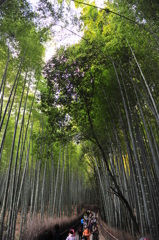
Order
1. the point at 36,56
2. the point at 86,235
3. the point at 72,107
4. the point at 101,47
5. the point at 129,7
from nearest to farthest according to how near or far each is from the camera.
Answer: the point at 129,7, the point at 101,47, the point at 72,107, the point at 36,56, the point at 86,235

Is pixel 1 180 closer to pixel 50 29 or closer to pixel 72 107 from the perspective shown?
pixel 72 107

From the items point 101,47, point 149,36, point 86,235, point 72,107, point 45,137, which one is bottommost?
point 86,235

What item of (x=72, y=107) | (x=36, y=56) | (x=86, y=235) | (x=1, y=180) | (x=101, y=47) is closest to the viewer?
Result: (x=101, y=47)

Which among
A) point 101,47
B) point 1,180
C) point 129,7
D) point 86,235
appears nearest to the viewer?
point 129,7

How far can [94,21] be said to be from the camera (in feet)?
12.5

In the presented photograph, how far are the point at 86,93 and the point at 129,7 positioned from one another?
1837mm

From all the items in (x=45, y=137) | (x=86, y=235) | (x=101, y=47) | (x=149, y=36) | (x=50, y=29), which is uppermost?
(x=50, y=29)

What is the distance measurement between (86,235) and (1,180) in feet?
26.7

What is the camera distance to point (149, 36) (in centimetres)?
323

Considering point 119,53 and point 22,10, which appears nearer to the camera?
point 22,10

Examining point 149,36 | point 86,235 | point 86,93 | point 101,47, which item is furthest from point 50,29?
point 86,235

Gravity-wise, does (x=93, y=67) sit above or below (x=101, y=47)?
below

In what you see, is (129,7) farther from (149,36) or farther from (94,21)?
(94,21)

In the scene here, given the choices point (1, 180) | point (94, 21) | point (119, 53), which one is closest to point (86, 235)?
point (119, 53)
